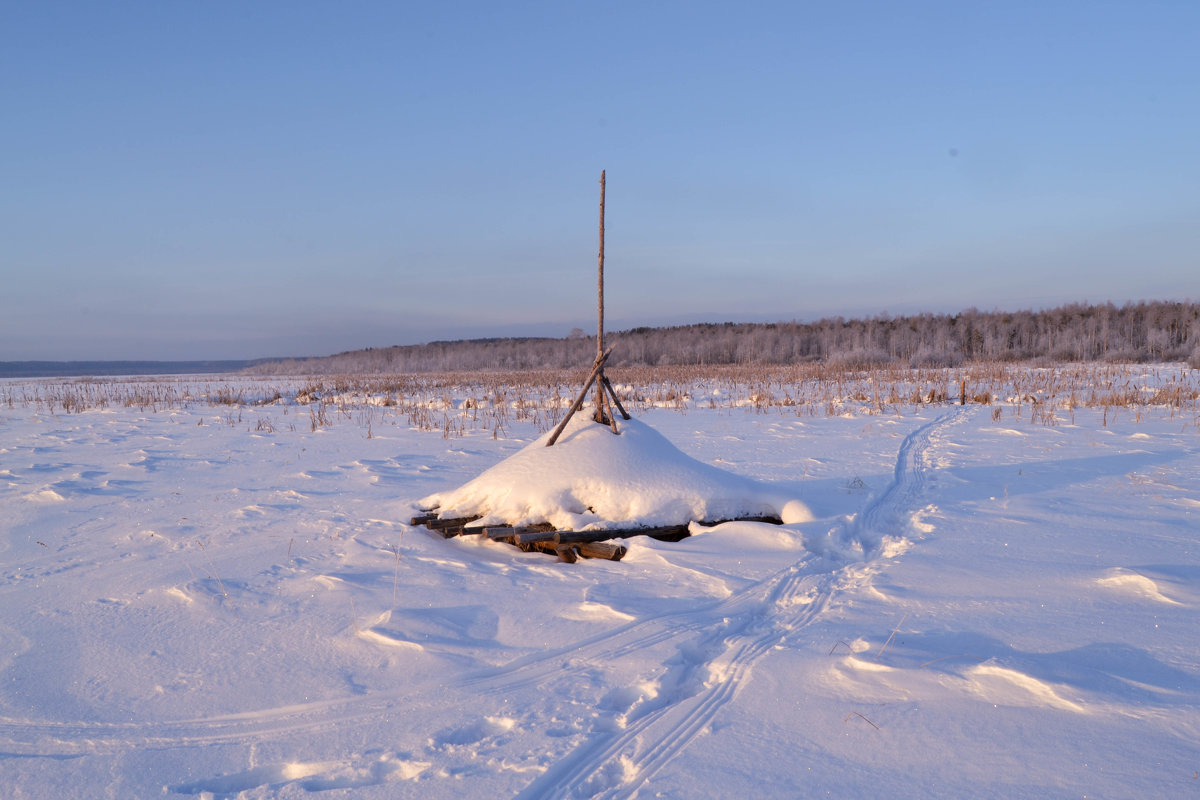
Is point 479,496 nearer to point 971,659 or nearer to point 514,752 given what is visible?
point 514,752

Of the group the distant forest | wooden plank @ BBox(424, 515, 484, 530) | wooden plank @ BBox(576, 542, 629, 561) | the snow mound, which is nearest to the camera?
wooden plank @ BBox(576, 542, 629, 561)

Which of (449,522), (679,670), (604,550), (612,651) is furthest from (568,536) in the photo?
(679,670)

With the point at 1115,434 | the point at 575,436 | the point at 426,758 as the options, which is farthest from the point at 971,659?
the point at 1115,434

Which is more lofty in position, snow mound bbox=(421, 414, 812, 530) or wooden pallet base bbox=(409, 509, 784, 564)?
snow mound bbox=(421, 414, 812, 530)

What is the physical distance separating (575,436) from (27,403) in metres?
22.3

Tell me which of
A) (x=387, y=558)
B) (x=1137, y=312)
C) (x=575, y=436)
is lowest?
(x=387, y=558)

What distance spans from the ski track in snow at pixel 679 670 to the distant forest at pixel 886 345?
2982 cm

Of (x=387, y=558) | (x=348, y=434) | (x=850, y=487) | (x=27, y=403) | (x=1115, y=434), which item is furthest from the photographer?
(x=27, y=403)

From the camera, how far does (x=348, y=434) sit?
1287cm

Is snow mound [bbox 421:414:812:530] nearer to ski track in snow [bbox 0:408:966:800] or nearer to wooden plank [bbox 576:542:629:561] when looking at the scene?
wooden plank [bbox 576:542:629:561]

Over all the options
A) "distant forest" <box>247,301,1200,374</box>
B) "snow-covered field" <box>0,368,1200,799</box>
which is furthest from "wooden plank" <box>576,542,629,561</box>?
"distant forest" <box>247,301,1200,374</box>

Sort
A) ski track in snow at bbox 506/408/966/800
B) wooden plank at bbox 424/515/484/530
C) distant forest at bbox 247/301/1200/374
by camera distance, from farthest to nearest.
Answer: distant forest at bbox 247/301/1200/374
wooden plank at bbox 424/515/484/530
ski track in snow at bbox 506/408/966/800

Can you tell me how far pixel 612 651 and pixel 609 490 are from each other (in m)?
2.31

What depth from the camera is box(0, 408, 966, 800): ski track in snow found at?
2.46 meters
